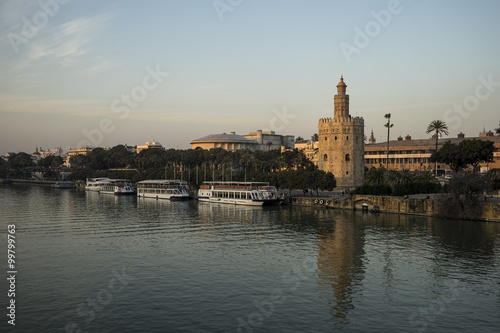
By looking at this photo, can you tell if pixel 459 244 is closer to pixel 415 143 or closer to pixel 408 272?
pixel 408 272

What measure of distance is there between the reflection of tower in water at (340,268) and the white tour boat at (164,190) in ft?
196

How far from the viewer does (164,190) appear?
11569cm

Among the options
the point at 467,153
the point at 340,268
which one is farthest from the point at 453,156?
the point at 340,268

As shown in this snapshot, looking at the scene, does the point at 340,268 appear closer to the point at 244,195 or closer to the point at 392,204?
the point at 392,204

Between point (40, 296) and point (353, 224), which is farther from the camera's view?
point (353, 224)

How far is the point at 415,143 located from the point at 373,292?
11706 centimetres

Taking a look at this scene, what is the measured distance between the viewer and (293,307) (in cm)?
2738

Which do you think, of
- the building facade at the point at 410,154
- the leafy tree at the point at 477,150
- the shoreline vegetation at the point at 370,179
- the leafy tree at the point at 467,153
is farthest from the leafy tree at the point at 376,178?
the building facade at the point at 410,154

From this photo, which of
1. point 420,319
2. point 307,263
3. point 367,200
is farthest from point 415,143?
point 420,319

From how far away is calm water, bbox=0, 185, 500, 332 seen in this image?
2523 cm

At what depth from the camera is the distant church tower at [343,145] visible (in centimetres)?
10794

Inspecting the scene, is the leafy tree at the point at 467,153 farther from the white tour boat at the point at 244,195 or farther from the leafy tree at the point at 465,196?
the white tour boat at the point at 244,195

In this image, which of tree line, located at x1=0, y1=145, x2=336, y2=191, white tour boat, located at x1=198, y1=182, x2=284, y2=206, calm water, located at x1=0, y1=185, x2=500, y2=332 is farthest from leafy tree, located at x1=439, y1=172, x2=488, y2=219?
white tour boat, located at x1=198, y1=182, x2=284, y2=206

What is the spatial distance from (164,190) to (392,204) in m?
60.1
